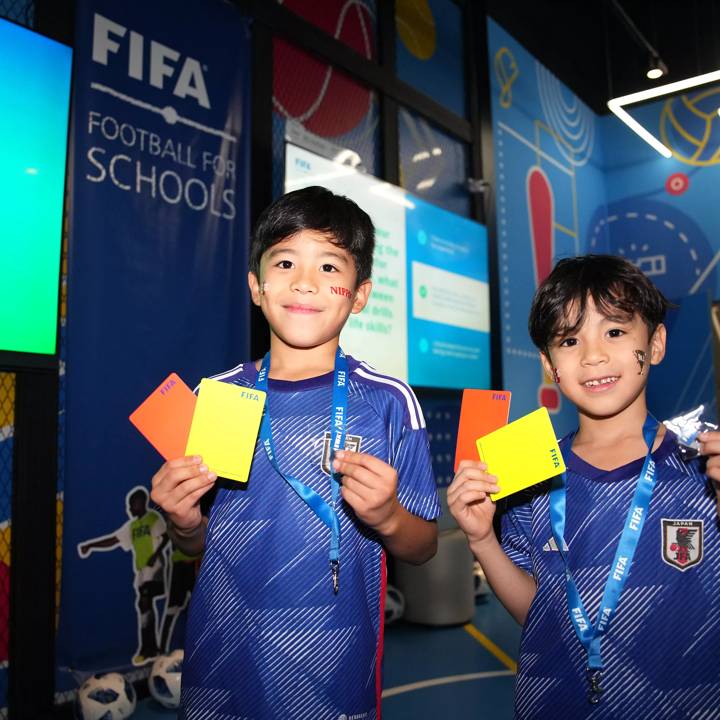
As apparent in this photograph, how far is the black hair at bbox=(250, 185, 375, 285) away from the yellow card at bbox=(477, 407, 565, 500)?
0.38 m

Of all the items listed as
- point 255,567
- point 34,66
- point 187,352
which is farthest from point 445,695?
point 34,66

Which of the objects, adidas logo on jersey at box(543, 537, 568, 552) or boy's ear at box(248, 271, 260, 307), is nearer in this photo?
adidas logo on jersey at box(543, 537, 568, 552)

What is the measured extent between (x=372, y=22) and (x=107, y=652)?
3586 millimetres

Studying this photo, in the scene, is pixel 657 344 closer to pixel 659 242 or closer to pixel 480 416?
pixel 480 416

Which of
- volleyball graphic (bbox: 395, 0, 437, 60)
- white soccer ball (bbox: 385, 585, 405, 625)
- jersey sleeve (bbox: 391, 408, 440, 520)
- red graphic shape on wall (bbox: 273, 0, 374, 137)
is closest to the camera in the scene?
jersey sleeve (bbox: 391, 408, 440, 520)

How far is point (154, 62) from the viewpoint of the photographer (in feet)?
8.85

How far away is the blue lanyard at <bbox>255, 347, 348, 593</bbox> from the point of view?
102 cm

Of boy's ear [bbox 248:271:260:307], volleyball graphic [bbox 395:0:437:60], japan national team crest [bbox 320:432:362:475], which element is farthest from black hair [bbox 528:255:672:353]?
volleyball graphic [bbox 395:0:437:60]

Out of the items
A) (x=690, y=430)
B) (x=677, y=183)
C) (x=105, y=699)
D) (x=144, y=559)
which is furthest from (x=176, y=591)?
(x=677, y=183)

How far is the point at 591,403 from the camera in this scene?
1108 millimetres

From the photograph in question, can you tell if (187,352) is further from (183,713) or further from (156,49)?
(183,713)

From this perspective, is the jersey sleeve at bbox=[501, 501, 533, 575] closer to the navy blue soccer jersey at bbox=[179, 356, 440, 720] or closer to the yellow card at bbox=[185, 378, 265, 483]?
the navy blue soccer jersey at bbox=[179, 356, 440, 720]

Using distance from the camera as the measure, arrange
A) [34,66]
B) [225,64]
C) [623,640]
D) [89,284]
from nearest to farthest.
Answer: [623,640] → [34,66] → [89,284] → [225,64]

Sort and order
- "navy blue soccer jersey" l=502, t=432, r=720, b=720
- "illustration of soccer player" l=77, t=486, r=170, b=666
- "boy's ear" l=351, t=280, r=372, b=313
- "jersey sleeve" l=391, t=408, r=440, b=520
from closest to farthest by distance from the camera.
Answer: "navy blue soccer jersey" l=502, t=432, r=720, b=720
"jersey sleeve" l=391, t=408, r=440, b=520
"boy's ear" l=351, t=280, r=372, b=313
"illustration of soccer player" l=77, t=486, r=170, b=666
